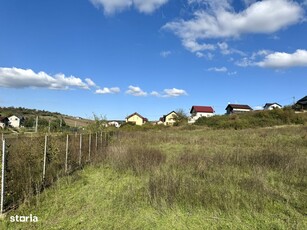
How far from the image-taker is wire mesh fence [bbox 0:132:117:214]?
5836mm

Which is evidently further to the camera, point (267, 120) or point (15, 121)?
point (267, 120)

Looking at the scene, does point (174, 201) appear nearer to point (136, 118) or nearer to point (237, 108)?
point (237, 108)

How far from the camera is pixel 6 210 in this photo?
18.1 feet

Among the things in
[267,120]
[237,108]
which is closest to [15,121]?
[267,120]

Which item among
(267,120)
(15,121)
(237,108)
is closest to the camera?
(15,121)

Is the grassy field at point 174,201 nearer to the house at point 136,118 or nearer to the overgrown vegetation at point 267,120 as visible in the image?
the overgrown vegetation at point 267,120

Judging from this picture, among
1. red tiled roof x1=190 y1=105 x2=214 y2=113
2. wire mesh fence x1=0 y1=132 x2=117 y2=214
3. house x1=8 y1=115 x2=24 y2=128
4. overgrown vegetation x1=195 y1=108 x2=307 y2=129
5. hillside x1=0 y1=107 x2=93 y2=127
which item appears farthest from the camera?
red tiled roof x1=190 y1=105 x2=214 y2=113

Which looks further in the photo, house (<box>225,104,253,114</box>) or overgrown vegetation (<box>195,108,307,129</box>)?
house (<box>225,104,253,114</box>)

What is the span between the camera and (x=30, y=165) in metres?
7.89

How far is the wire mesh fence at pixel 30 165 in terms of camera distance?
19.1 feet

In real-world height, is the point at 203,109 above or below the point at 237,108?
above

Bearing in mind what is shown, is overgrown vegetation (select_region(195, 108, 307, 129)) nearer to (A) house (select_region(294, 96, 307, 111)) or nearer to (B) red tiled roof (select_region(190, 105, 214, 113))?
(A) house (select_region(294, 96, 307, 111))

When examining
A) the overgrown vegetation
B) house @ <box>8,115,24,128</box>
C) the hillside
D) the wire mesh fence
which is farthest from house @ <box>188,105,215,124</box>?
the wire mesh fence

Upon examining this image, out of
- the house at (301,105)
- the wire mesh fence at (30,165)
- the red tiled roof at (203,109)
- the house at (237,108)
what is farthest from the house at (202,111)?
the wire mesh fence at (30,165)
